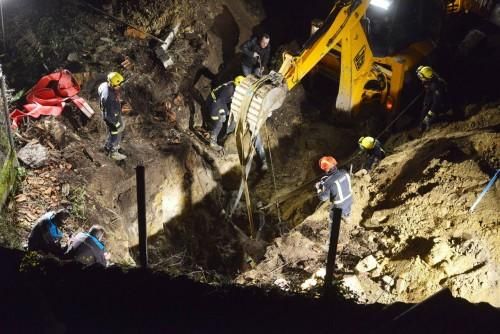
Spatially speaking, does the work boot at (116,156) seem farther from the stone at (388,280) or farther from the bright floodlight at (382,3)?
the bright floodlight at (382,3)

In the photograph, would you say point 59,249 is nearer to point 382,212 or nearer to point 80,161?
point 80,161

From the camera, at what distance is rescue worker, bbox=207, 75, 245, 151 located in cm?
916

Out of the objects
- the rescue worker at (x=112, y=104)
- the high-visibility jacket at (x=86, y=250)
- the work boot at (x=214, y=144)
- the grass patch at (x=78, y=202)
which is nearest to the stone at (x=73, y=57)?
the rescue worker at (x=112, y=104)

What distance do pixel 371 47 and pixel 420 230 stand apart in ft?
14.4

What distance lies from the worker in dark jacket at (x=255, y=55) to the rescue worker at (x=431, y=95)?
3130 mm

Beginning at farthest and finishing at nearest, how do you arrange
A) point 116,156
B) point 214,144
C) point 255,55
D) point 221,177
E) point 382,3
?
1. point 255,55
2. point 221,177
3. point 214,144
4. point 382,3
5. point 116,156

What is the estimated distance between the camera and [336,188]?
7520 millimetres

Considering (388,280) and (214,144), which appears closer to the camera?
(388,280)

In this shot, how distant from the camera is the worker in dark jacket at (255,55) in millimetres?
10188

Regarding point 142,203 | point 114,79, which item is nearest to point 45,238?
point 142,203

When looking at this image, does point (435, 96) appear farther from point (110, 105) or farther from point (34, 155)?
point (34, 155)

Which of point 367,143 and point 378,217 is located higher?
point 367,143

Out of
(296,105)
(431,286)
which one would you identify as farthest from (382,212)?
(296,105)

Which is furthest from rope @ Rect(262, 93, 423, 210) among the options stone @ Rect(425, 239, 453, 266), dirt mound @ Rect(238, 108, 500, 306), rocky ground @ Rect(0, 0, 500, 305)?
stone @ Rect(425, 239, 453, 266)
